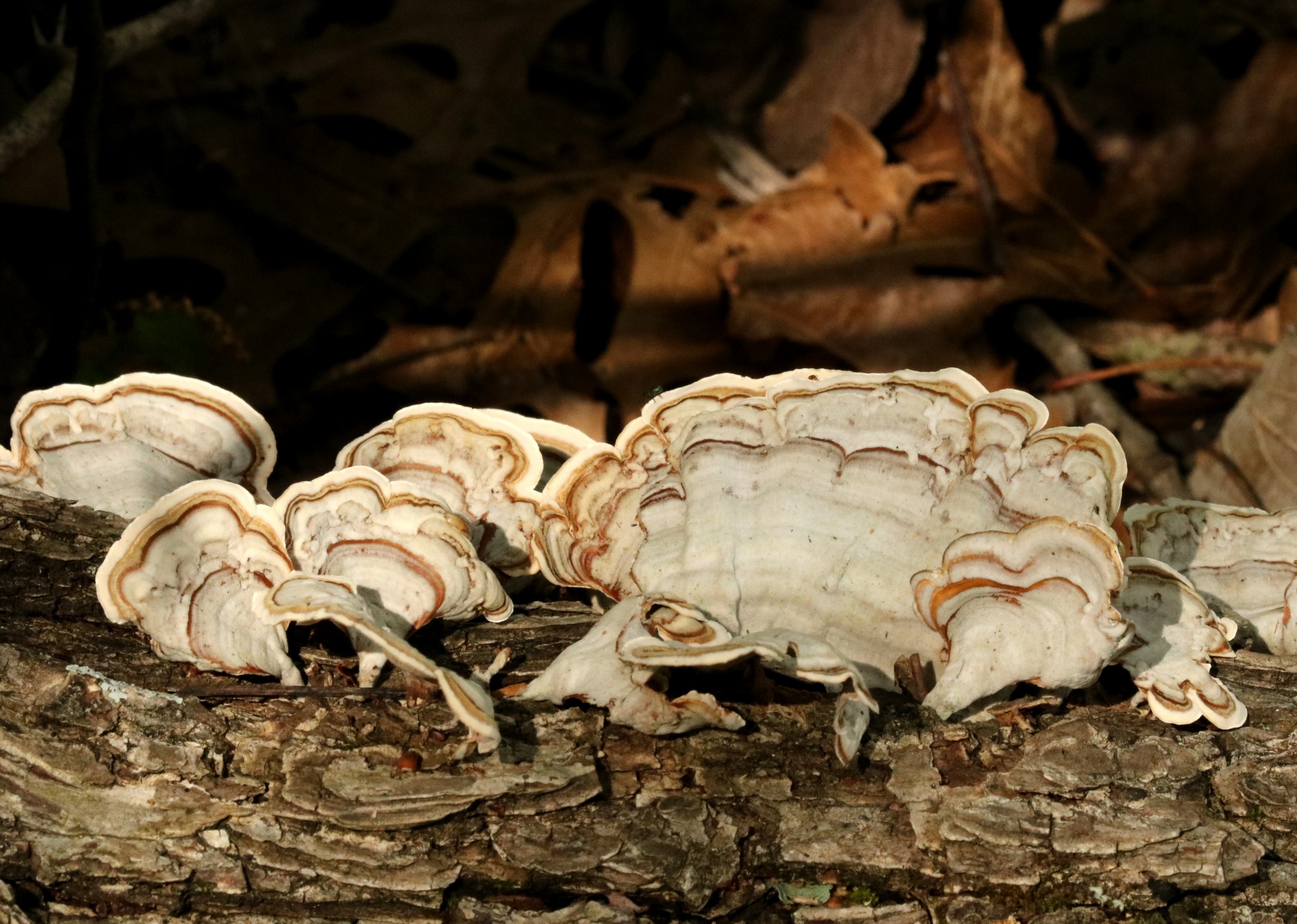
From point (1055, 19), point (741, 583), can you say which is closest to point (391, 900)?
point (741, 583)

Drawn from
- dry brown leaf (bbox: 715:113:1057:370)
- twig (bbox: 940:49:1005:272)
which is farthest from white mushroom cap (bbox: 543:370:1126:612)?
twig (bbox: 940:49:1005:272)

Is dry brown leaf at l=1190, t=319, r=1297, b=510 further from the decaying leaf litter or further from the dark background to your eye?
the dark background

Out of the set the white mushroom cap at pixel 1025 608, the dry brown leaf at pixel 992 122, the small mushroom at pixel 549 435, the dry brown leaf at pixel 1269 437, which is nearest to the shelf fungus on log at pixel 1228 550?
the white mushroom cap at pixel 1025 608

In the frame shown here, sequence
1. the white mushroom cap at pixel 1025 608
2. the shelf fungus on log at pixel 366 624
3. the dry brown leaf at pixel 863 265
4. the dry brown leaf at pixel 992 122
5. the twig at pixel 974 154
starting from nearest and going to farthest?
the shelf fungus on log at pixel 366 624 < the white mushroom cap at pixel 1025 608 < the dry brown leaf at pixel 863 265 < the twig at pixel 974 154 < the dry brown leaf at pixel 992 122

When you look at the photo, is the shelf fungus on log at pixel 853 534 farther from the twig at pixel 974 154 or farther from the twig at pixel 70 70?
the twig at pixel 974 154

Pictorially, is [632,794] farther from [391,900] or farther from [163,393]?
[163,393]

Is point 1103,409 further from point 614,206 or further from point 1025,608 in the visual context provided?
point 1025,608

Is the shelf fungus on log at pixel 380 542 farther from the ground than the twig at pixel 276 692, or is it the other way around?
the shelf fungus on log at pixel 380 542

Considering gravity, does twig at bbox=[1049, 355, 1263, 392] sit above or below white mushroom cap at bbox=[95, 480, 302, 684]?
below
